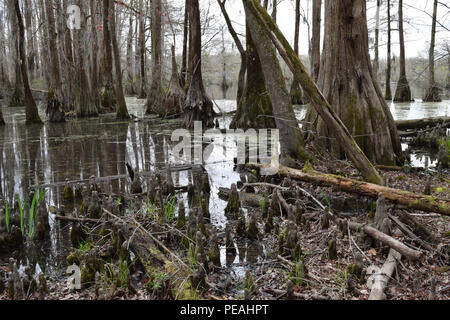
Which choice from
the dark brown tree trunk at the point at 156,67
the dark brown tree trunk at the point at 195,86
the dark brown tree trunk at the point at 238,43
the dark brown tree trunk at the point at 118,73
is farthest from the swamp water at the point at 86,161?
the dark brown tree trunk at the point at 156,67

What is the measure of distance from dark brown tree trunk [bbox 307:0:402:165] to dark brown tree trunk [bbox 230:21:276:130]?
2.74 m

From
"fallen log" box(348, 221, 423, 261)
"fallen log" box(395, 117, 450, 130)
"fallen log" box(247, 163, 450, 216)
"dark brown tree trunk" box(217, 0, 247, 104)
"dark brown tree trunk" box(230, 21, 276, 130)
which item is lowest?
"fallen log" box(348, 221, 423, 261)

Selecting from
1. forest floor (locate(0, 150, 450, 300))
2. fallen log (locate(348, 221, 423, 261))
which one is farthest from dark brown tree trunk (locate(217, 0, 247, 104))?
fallen log (locate(348, 221, 423, 261))

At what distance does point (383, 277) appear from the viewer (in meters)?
2.63

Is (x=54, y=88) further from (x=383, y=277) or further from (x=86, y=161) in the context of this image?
(x=383, y=277)

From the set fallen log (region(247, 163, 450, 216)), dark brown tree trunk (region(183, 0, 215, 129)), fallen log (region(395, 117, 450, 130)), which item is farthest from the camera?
dark brown tree trunk (region(183, 0, 215, 129))

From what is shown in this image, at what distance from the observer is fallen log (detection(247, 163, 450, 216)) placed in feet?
10.6

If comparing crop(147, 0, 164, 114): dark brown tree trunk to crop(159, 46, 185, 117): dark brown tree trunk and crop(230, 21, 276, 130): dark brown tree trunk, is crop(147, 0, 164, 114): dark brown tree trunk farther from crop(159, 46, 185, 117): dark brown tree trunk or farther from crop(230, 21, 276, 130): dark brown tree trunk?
crop(230, 21, 276, 130): dark brown tree trunk

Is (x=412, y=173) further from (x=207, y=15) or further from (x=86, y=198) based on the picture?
(x=207, y=15)

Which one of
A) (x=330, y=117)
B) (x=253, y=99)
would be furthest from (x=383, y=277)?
(x=253, y=99)
